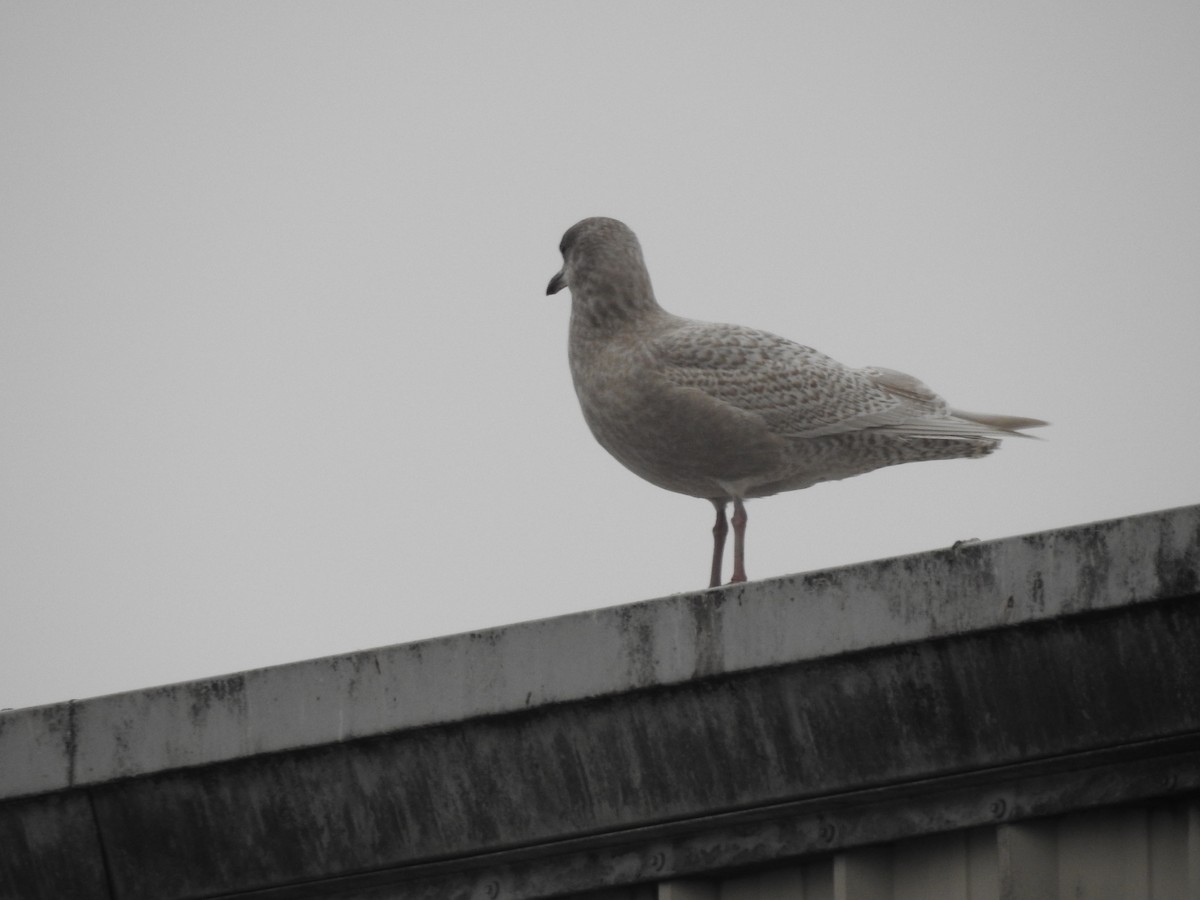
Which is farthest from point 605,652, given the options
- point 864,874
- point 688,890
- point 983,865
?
point 983,865

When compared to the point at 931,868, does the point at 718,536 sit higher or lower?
higher

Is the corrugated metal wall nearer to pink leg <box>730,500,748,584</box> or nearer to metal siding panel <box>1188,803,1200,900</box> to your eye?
metal siding panel <box>1188,803,1200,900</box>

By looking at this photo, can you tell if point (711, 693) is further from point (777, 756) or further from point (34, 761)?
point (34, 761)

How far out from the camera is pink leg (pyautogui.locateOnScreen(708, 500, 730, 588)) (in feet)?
27.0

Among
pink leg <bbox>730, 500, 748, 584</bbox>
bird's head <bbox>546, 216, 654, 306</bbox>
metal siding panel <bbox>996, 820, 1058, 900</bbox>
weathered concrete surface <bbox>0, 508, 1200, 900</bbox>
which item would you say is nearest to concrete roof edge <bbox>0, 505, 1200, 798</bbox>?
weathered concrete surface <bbox>0, 508, 1200, 900</bbox>

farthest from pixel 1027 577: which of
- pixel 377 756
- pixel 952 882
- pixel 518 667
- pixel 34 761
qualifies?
pixel 34 761

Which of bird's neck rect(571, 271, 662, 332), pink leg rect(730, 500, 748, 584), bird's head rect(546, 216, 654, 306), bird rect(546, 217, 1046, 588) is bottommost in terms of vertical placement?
pink leg rect(730, 500, 748, 584)

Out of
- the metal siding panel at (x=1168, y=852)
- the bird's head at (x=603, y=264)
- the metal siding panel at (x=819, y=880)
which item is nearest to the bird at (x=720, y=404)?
the bird's head at (x=603, y=264)

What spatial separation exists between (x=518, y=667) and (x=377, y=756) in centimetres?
57

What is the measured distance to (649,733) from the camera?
5223 mm

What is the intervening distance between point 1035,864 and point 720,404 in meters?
3.57

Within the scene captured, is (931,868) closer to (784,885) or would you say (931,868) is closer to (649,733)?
(784,885)

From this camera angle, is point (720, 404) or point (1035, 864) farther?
point (720, 404)

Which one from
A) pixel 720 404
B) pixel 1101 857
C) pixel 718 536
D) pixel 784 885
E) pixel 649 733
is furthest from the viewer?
pixel 718 536
